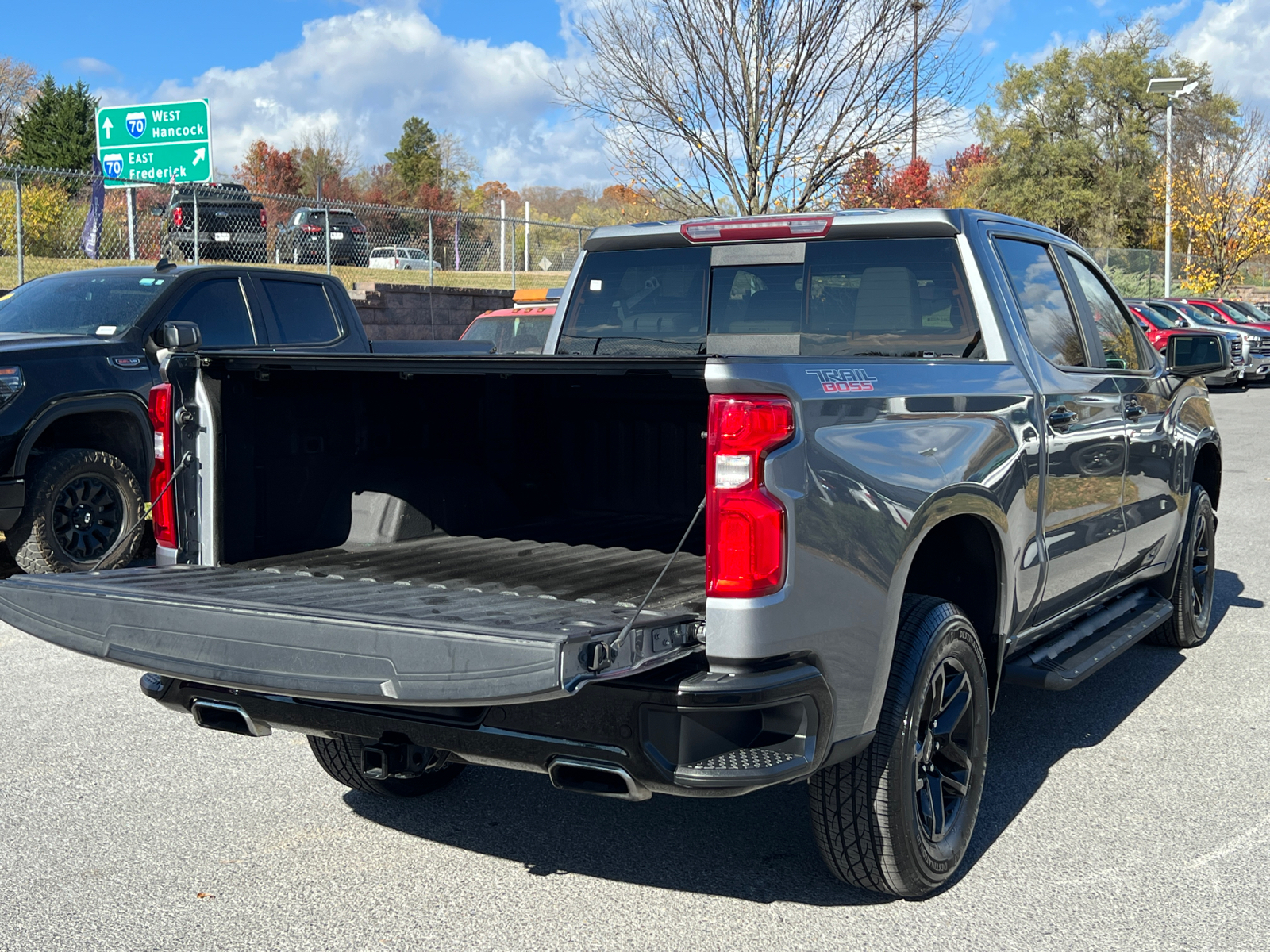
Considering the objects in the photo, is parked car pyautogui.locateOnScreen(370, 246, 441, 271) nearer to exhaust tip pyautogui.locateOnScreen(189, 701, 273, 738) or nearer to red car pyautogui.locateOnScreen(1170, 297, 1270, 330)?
red car pyautogui.locateOnScreen(1170, 297, 1270, 330)

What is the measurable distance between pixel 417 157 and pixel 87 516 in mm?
63613

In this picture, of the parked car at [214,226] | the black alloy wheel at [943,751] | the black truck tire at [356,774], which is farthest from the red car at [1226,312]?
the black truck tire at [356,774]

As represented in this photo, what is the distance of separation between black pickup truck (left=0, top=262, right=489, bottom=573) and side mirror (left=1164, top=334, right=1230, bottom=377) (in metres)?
5.05

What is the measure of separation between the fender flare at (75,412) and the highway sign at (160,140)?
1801 centimetres

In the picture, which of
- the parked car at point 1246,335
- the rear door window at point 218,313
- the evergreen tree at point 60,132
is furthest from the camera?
the evergreen tree at point 60,132

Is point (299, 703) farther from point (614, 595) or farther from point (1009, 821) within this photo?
point (1009, 821)

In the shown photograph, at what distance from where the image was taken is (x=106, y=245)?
64.0ft

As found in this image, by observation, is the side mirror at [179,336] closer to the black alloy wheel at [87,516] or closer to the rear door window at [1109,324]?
the black alloy wheel at [87,516]

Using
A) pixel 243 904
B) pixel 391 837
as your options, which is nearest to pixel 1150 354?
pixel 391 837

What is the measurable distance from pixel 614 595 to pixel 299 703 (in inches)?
36.0

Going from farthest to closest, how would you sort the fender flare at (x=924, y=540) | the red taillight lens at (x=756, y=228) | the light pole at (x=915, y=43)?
1. the light pole at (x=915, y=43)
2. the red taillight lens at (x=756, y=228)
3. the fender flare at (x=924, y=540)

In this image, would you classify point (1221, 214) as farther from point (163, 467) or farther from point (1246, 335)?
point (163, 467)

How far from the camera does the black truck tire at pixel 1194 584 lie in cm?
651

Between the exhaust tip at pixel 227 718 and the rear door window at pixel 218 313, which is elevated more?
the rear door window at pixel 218 313
